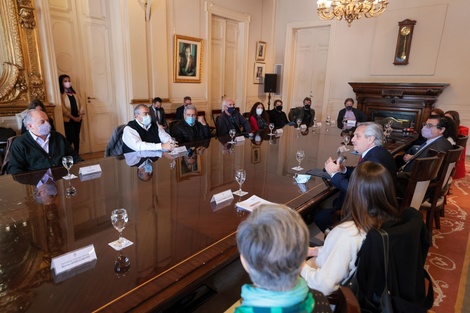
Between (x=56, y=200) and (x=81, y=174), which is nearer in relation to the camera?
(x=56, y=200)

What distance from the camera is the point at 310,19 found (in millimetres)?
7895

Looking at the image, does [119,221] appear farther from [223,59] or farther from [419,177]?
[223,59]

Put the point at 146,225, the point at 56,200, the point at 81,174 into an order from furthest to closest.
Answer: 1. the point at 81,174
2. the point at 56,200
3. the point at 146,225

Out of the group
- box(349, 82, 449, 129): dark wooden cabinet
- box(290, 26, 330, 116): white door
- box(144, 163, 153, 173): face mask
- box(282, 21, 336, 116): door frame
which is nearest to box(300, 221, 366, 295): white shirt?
box(144, 163, 153, 173): face mask

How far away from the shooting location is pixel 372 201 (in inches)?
48.4

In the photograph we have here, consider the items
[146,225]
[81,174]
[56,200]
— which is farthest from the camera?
[81,174]

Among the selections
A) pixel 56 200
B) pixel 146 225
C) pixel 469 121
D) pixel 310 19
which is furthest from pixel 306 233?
pixel 310 19

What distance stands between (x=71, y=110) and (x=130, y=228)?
14.7ft

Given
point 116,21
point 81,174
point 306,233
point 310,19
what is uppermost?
point 310,19

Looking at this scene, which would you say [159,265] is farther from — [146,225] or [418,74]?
[418,74]

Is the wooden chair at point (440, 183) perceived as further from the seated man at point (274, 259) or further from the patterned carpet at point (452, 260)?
the seated man at point (274, 259)

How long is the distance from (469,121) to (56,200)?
7428mm

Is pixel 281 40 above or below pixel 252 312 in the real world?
above

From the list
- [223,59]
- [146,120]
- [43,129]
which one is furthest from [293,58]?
[43,129]
